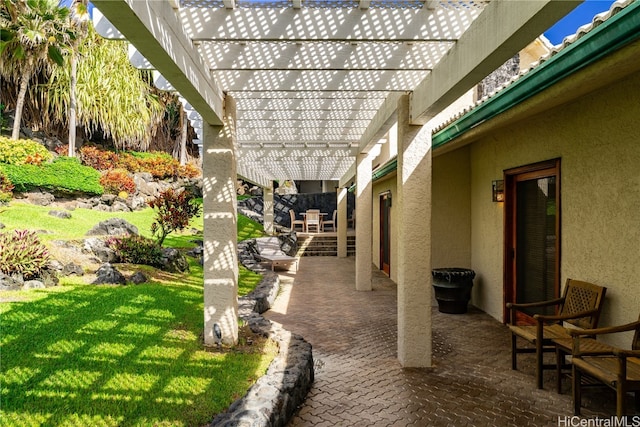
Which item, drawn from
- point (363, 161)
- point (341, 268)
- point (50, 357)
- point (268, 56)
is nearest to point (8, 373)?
point (50, 357)

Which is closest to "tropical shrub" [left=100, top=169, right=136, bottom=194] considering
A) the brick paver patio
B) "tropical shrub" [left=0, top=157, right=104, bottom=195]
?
"tropical shrub" [left=0, top=157, right=104, bottom=195]

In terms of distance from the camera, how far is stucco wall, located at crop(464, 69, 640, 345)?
12.3 feet

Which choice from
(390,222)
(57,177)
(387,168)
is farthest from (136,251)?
(57,177)

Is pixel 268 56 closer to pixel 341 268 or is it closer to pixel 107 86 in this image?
pixel 341 268

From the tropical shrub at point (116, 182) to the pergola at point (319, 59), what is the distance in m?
14.0

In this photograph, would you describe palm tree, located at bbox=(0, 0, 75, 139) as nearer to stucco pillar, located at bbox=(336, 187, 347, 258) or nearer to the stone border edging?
stucco pillar, located at bbox=(336, 187, 347, 258)

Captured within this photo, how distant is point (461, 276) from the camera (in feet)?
22.1

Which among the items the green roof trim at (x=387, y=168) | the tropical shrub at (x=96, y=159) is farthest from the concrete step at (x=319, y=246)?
the tropical shrub at (x=96, y=159)

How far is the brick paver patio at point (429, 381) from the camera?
3424mm

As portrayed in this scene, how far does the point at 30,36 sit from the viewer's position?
15.8m

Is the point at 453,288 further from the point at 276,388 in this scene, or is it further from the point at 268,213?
the point at 268,213

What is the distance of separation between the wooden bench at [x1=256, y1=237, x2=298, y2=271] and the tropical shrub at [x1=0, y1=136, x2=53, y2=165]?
9.11 meters

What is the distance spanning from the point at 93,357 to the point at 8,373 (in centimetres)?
65

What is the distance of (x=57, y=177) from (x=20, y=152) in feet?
4.85
